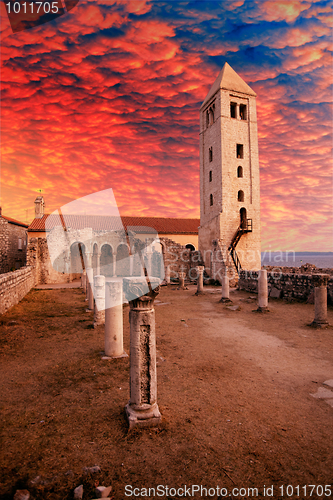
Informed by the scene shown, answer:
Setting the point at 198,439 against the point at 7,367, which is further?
the point at 7,367

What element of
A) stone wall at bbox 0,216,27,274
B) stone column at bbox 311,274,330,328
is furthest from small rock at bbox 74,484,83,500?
Result: stone wall at bbox 0,216,27,274

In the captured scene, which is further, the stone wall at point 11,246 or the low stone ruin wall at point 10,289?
the stone wall at point 11,246

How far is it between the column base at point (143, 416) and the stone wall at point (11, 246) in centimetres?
2291

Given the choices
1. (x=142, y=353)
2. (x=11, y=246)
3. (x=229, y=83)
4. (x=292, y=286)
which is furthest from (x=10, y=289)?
(x=229, y=83)

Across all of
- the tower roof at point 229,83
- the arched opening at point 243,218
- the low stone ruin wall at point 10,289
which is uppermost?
the tower roof at point 229,83

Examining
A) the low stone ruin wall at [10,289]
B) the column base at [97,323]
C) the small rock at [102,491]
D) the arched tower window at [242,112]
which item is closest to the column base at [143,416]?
the small rock at [102,491]

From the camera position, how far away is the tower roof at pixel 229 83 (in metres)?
23.6

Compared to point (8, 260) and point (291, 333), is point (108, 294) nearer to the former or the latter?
point (291, 333)

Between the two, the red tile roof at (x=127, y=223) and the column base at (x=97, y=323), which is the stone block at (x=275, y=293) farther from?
the red tile roof at (x=127, y=223)

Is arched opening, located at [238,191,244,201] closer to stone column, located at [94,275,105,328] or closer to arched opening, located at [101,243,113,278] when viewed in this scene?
arched opening, located at [101,243,113,278]

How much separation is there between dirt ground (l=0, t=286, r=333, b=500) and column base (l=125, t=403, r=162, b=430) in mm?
101

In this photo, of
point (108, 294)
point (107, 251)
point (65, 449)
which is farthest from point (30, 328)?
point (107, 251)

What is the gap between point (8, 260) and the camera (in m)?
24.2

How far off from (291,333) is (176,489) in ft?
21.0
